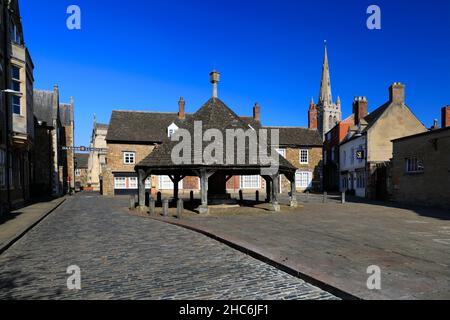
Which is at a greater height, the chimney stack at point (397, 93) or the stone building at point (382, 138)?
the chimney stack at point (397, 93)

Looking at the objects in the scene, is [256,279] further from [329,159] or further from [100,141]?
[100,141]

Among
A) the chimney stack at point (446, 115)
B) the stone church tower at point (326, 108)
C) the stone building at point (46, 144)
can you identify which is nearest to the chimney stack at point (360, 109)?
the chimney stack at point (446, 115)

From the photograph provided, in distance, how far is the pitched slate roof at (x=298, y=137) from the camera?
138ft

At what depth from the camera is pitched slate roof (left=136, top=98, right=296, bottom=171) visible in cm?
1698

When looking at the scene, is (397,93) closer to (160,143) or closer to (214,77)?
(214,77)

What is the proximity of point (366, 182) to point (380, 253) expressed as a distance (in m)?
25.7

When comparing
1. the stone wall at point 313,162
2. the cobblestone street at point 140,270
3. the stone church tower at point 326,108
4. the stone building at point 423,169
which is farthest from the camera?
the stone church tower at point 326,108

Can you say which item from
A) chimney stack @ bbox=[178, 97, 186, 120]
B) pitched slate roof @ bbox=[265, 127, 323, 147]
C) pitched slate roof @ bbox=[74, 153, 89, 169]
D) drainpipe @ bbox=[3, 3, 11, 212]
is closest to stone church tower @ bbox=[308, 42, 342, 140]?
pitched slate roof @ bbox=[265, 127, 323, 147]

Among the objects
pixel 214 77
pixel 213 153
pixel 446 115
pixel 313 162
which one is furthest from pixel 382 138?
pixel 213 153

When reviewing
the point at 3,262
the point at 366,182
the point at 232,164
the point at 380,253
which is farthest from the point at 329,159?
the point at 3,262

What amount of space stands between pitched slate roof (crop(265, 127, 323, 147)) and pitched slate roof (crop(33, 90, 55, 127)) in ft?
92.4

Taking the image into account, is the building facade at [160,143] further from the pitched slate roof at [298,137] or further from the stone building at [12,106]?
the stone building at [12,106]

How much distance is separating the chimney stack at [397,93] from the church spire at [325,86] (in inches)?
2490

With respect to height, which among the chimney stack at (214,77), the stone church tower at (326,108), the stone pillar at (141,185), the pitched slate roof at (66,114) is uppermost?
the stone church tower at (326,108)
